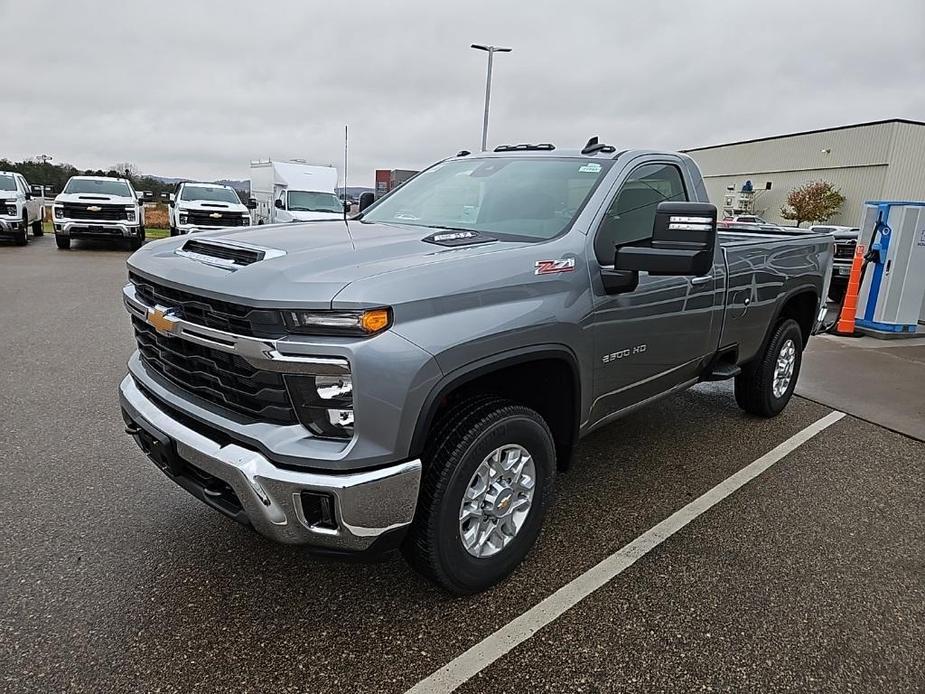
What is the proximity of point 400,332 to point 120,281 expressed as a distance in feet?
38.7

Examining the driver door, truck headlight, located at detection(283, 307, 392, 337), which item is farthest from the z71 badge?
truck headlight, located at detection(283, 307, 392, 337)

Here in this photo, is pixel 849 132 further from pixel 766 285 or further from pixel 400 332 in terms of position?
pixel 400 332

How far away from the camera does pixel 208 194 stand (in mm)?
19234

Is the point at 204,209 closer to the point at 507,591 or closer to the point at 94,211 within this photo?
the point at 94,211

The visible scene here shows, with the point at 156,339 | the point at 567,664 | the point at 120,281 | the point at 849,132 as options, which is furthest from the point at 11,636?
the point at 849,132

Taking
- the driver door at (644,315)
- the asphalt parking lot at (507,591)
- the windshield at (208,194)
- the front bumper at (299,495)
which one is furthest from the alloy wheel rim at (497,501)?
the windshield at (208,194)

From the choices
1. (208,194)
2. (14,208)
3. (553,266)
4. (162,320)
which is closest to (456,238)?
(553,266)

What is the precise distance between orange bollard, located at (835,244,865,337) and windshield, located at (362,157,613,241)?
7.89 m

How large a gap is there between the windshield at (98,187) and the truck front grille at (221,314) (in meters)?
16.8

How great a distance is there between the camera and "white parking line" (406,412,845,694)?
2404mm

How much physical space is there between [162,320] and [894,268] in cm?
1029

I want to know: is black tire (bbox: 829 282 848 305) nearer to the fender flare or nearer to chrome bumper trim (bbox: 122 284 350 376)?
the fender flare

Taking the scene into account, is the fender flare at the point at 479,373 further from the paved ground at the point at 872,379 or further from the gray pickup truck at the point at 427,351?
the paved ground at the point at 872,379

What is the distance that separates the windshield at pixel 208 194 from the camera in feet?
62.1
